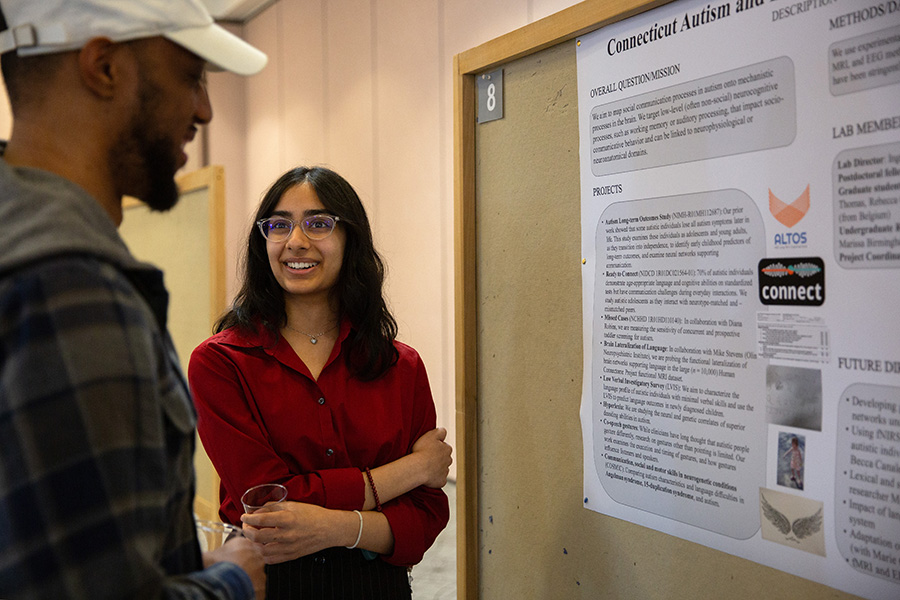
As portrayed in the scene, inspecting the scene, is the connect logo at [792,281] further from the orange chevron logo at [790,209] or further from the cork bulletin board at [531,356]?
the cork bulletin board at [531,356]

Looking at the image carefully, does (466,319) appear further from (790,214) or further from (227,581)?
(227,581)

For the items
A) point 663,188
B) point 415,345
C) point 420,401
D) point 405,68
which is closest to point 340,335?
point 420,401

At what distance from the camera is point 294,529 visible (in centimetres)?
135

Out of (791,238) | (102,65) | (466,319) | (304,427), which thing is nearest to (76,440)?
(102,65)

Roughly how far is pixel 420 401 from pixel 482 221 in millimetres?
473

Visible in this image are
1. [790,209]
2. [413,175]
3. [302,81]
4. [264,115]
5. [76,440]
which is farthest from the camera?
[264,115]

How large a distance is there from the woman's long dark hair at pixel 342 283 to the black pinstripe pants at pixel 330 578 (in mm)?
438

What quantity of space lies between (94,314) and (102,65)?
326mm

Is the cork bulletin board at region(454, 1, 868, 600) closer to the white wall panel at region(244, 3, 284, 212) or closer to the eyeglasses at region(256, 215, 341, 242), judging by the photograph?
the eyeglasses at region(256, 215, 341, 242)

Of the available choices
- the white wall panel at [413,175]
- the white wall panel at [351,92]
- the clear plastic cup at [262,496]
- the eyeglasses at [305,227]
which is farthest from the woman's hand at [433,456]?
the white wall panel at [351,92]

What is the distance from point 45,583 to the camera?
636mm

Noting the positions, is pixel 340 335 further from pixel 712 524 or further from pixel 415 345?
pixel 415 345

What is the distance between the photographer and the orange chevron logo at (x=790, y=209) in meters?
1.01

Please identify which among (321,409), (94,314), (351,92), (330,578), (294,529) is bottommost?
(330,578)
